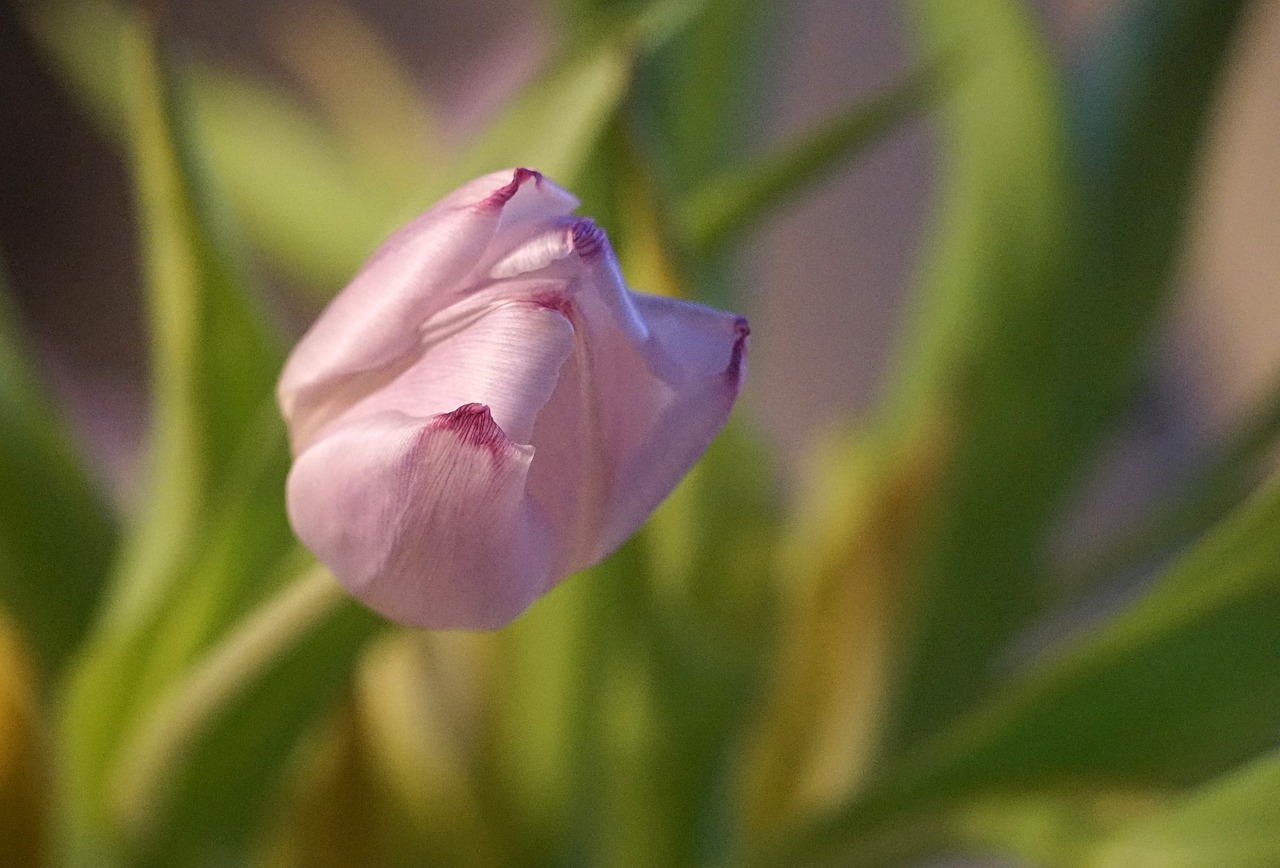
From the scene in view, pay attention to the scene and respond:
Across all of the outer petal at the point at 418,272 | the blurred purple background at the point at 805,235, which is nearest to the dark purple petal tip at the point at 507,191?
the outer petal at the point at 418,272

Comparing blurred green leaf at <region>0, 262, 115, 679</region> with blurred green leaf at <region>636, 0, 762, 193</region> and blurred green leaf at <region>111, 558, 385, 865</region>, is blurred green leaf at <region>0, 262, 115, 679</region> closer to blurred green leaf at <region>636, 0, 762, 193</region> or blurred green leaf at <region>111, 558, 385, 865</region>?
blurred green leaf at <region>111, 558, 385, 865</region>

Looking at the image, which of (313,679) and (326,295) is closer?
(313,679)

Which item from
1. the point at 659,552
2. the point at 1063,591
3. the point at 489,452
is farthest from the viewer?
the point at 1063,591

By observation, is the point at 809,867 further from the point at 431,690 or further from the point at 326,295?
the point at 326,295

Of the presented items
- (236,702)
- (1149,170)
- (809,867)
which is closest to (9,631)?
(236,702)

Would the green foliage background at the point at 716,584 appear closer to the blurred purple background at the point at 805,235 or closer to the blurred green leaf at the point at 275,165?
the blurred green leaf at the point at 275,165

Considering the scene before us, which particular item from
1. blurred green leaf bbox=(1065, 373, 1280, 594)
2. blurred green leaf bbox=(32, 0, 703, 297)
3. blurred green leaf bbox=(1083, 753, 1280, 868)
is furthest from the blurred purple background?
blurred green leaf bbox=(1083, 753, 1280, 868)
